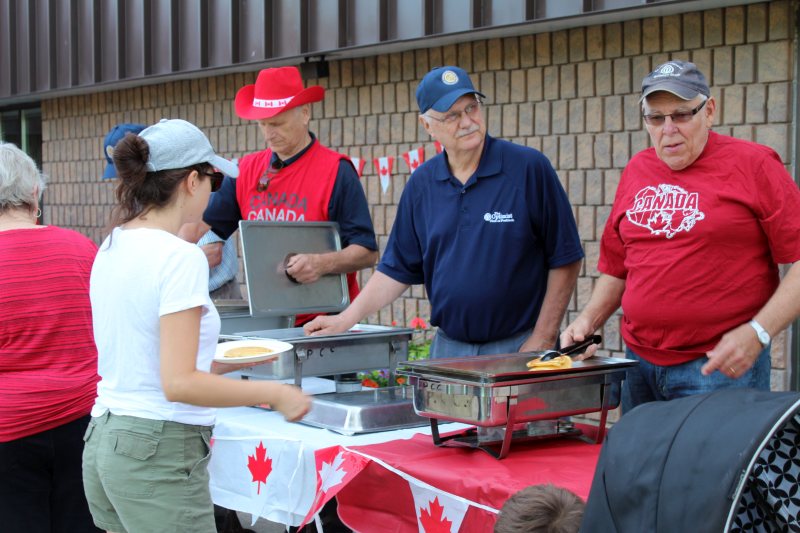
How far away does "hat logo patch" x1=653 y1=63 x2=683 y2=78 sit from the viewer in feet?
9.04

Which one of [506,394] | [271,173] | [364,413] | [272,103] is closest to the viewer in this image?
[506,394]

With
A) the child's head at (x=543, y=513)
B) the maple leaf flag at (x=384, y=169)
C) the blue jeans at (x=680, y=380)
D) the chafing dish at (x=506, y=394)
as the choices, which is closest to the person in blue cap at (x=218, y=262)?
the maple leaf flag at (x=384, y=169)

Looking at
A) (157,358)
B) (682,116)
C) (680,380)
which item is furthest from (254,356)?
(682,116)

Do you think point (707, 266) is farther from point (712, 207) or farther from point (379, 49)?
point (379, 49)

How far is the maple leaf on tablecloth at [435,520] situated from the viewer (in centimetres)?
267

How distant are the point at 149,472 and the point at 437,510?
755 mm

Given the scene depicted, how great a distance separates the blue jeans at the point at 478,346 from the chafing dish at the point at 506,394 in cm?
41

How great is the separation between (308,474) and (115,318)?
2.96ft

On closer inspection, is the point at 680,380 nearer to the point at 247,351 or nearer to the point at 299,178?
the point at 247,351

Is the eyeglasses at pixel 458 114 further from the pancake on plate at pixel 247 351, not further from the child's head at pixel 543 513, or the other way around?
the child's head at pixel 543 513

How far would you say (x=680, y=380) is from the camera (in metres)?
2.86

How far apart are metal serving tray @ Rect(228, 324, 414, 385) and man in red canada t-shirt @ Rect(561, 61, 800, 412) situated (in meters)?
1.06

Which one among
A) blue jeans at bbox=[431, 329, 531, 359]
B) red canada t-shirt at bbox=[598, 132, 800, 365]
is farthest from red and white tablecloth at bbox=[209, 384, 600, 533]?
red canada t-shirt at bbox=[598, 132, 800, 365]

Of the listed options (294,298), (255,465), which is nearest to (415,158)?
(294,298)
